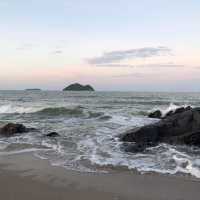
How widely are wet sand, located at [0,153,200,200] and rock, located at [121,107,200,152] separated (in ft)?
11.9

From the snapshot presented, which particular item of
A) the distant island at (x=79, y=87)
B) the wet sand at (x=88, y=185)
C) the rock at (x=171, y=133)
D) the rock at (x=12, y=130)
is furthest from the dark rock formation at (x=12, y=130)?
the distant island at (x=79, y=87)

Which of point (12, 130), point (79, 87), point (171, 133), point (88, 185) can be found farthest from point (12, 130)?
point (79, 87)

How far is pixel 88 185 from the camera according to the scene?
5887 mm

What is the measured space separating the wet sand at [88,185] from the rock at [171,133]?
3613 mm

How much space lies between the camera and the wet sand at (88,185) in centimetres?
528

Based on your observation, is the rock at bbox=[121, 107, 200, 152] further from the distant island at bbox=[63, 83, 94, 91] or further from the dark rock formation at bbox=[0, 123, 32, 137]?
the distant island at bbox=[63, 83, 94, 91]

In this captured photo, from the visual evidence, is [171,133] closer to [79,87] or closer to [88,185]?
[88,185]

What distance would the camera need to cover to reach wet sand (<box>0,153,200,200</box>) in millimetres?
5277

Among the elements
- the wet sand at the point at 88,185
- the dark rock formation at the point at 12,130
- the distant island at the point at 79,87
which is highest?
the distant island at the point at 79,87

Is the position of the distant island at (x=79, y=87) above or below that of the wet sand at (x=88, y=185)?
above

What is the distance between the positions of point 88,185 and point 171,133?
593cm

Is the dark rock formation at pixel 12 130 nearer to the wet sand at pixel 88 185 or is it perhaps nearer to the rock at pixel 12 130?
the rock at pixel 12 130

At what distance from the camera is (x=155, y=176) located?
6.47 meters

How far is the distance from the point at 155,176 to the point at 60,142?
491 centimetres
